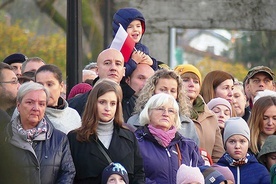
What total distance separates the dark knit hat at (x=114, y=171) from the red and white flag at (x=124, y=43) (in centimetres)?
193

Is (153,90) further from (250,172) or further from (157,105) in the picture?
(250,172)

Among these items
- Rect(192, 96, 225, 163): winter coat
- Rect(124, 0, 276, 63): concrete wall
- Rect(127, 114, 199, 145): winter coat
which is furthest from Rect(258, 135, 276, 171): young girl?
Rect(124, 0, 276, 63): concrete wall

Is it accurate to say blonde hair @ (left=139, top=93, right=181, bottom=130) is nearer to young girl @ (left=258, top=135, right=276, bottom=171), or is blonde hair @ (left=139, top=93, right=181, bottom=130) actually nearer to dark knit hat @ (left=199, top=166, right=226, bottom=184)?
dark knit hat @ (left=199, top=166, right=226, bottom=184)

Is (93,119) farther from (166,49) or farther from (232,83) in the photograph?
(166,49)

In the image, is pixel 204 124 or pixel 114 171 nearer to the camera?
pixel 114 171

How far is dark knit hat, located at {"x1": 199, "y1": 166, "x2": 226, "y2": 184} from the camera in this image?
7102mm

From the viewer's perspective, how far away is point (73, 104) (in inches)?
295

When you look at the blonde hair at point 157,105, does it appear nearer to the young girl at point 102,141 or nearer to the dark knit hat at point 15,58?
the young girl at point 102,141

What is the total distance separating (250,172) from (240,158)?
16 centimetres

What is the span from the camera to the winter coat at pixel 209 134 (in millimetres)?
8211

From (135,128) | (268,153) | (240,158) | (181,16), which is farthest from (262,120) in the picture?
(181,16)

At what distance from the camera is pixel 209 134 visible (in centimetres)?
823

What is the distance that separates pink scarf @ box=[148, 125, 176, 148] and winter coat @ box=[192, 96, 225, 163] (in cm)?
116

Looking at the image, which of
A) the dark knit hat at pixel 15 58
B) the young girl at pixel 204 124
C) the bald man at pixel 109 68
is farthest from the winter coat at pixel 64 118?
the dark knit hat at pixel 15 58
